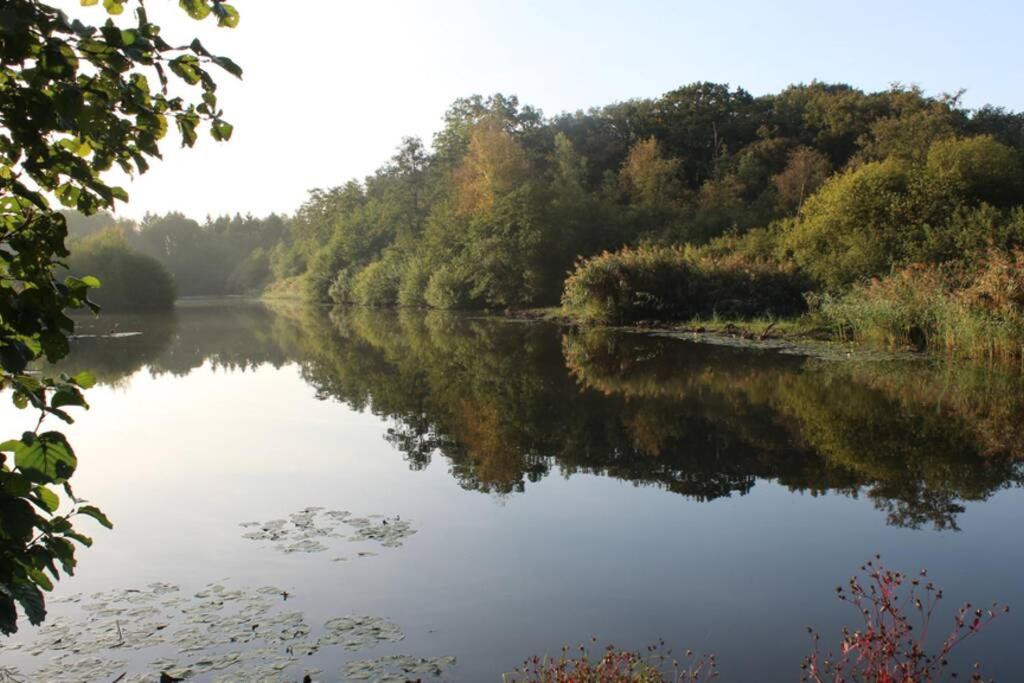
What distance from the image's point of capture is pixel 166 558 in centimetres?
673

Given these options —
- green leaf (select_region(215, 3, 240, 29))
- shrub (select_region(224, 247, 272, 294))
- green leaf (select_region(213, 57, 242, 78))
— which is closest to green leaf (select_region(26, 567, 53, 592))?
green leaf (select_region(213, 57, 242, 78))

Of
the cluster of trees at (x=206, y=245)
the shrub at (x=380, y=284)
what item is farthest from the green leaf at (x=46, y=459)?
the cluster of trees at (x=206, y=245)

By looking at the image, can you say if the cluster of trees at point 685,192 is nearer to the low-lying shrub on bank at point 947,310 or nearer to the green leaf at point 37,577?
the low-lying shrub on bank at point 947,310

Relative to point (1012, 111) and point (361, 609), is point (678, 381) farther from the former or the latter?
point (1012, 111)

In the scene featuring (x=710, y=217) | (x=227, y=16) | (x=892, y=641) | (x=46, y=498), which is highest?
(x=710, y=217)

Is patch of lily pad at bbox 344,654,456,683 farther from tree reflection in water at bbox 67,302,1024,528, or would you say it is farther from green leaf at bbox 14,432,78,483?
tree reflection in water at bbox 67,302,1024,528

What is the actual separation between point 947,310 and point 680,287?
1137cm

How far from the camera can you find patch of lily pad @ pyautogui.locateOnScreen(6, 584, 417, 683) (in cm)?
466

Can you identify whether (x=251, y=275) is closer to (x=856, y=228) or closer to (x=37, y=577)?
(x=856, y=228)

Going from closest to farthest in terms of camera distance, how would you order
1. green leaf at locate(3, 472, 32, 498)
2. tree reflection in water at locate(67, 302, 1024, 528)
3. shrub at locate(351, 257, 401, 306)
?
1. green leaf at locate(3, 472, 32, 498)
2. tree reflection in water at locate(67, 302, 1024, 528)
3. shrub at locate(351, 257, 401, 306)

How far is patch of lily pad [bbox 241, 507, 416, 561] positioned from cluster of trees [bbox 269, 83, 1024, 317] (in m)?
21.7

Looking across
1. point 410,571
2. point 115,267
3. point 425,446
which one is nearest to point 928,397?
point 425,446

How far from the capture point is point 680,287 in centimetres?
2831

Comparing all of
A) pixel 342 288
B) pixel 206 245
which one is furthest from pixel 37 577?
pixel 206 245
